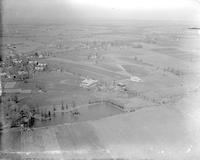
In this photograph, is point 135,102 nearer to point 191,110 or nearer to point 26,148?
point 191,110

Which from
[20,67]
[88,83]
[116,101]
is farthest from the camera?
[20,67]

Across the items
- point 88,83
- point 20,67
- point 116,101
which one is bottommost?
point 116,101

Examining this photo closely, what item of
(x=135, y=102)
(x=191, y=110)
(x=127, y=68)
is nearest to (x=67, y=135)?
(x=135, y=102)

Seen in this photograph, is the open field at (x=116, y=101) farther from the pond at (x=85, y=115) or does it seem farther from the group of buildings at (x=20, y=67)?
the group of buildings at (x=20, y=67)

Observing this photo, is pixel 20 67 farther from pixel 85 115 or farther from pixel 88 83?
pixel 85 115

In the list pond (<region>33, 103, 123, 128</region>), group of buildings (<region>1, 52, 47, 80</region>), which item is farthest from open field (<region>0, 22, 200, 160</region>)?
group of buildings (<region>1, 52, 47, 80</region>)

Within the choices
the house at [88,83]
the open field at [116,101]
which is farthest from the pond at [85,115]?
the house at [88,83]

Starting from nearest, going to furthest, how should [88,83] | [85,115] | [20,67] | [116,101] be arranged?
1. [85,115]
2. [116,101]
3. [88,83]
4. [20,67]

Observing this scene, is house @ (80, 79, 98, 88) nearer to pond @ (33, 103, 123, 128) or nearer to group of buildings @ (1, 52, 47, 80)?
pond @ (33, 103, 123, 128)

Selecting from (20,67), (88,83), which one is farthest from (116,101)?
(20,67)
